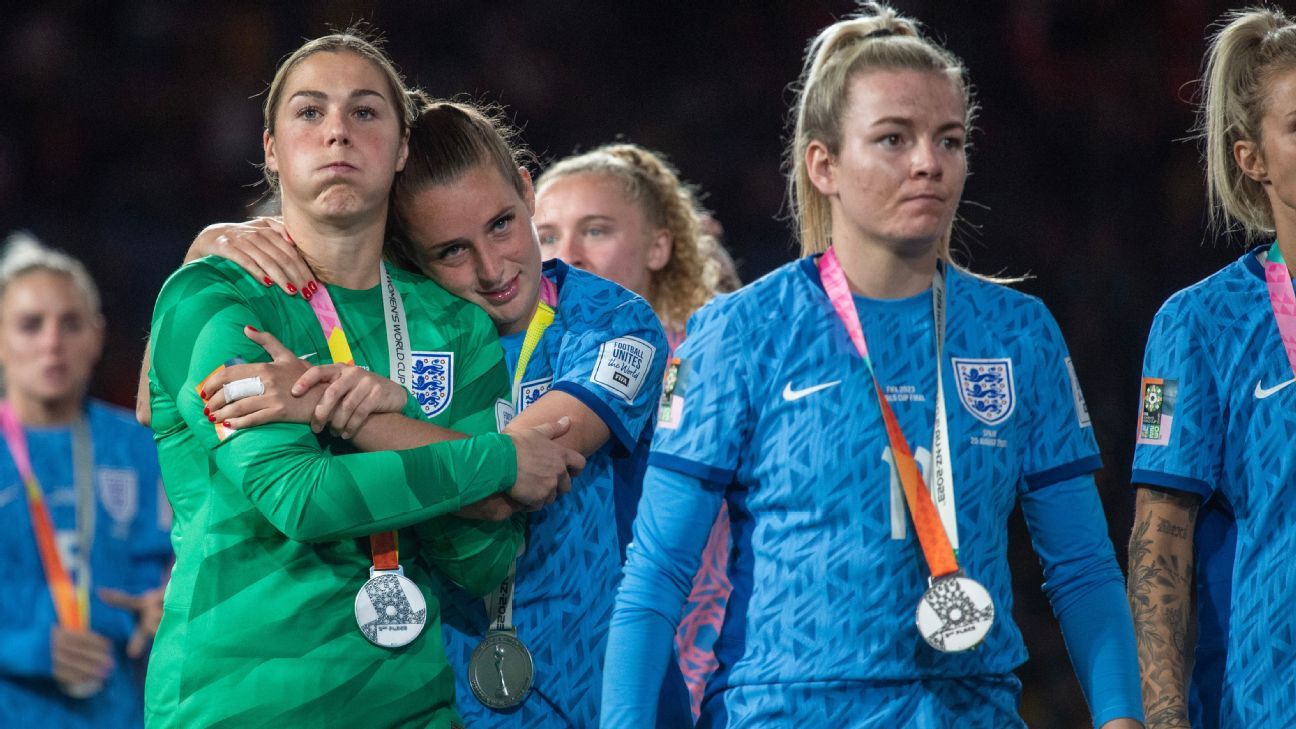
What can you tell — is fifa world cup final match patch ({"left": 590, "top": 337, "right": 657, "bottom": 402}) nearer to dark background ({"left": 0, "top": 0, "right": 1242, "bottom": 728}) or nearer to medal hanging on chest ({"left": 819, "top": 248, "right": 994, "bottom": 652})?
medal hanging on chest ({"left": 819, "top": 248, "right": 994, "bottom": 652})

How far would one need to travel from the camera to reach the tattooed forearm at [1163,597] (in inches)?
96.2

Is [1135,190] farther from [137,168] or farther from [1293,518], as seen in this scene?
[1293,518]

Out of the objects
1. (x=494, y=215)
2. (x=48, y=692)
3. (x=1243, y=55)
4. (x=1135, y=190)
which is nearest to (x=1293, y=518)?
(x=1243, y=55)

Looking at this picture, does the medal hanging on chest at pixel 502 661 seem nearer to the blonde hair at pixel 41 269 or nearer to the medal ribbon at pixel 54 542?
the medal ribbon at pixel 54 542

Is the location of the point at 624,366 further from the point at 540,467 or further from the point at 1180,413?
the point at 1180,413

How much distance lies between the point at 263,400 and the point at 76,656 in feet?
9.74

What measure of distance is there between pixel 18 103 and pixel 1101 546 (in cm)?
673

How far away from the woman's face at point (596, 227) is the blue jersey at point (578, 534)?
123cm

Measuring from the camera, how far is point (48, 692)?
15.8 feet

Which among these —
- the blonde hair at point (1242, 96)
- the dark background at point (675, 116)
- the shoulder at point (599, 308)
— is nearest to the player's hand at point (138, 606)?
the dark background at point (675, 116)

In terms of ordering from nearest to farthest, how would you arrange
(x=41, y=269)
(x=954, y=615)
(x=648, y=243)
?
(x=954, y=615), (x=648, y=243), (x=41, y=269)

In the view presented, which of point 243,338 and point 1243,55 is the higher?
point 1243,55

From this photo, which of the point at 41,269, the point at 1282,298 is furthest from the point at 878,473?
the point at 41,269

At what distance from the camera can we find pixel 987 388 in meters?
2.30
